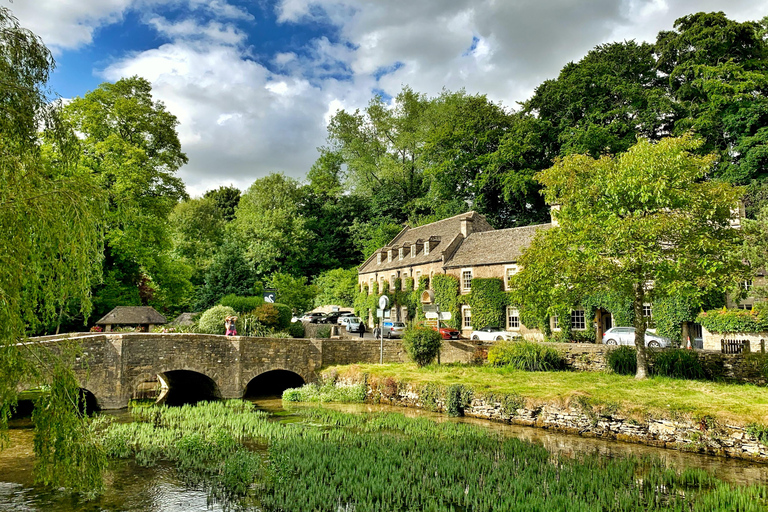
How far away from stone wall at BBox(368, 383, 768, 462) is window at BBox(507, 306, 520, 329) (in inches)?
649

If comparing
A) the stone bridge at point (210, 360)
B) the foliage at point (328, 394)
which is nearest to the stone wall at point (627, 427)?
the foliage at point (328, 394)

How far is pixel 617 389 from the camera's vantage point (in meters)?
→ 16.4

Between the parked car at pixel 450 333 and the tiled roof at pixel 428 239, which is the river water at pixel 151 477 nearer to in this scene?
the parked car at pixel 450 333

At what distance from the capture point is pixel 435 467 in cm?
1115

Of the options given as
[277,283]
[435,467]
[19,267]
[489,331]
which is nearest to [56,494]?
[19,267]

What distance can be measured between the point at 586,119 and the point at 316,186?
33.1 meters

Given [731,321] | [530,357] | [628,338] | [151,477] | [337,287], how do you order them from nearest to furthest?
[151,477] < [530,357] < [731,321] < [628,338] < [337,287]

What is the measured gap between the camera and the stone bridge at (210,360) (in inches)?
737

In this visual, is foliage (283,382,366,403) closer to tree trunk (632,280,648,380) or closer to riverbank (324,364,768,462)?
riverbank (324,364,768,462)

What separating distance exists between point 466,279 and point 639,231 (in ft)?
65.3

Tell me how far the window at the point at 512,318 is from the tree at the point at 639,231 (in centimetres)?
1451

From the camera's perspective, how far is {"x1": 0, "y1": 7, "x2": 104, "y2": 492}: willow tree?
6414 mm

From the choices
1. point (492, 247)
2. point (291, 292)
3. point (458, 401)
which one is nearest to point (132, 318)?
point (458, 401)

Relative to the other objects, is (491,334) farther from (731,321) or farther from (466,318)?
(731,321)
